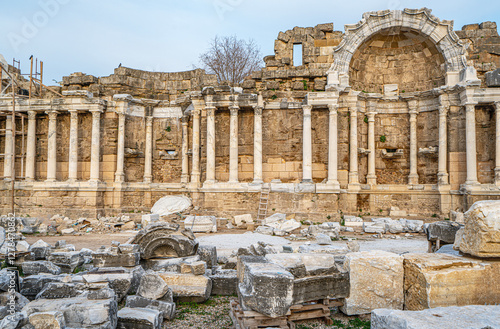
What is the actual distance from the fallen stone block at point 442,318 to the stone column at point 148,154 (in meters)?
15.0

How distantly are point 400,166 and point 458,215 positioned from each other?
363cm

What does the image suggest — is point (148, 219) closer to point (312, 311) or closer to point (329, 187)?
point (329, 187)

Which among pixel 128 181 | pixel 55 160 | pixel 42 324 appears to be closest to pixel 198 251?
pixel 42 324

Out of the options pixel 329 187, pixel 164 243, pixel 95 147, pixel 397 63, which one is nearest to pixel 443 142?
pixel 397 63

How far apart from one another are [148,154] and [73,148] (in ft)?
10.8

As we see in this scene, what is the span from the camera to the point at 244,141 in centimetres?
1673

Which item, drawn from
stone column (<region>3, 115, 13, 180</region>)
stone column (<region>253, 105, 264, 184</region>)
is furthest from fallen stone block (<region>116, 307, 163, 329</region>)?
stone column (<region>3, 115, 13, 180</region>)

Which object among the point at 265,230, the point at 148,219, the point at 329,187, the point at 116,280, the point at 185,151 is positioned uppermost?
the point at 185,151

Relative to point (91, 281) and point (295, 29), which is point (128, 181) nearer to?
point (295, 29)

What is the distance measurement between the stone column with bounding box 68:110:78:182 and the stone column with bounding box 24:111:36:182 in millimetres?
1787

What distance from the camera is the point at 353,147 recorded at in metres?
16.5

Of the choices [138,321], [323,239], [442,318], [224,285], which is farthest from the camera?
[323,239]

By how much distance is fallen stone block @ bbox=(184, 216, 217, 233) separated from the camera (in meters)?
14.1

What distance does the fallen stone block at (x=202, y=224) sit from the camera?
1408cm
